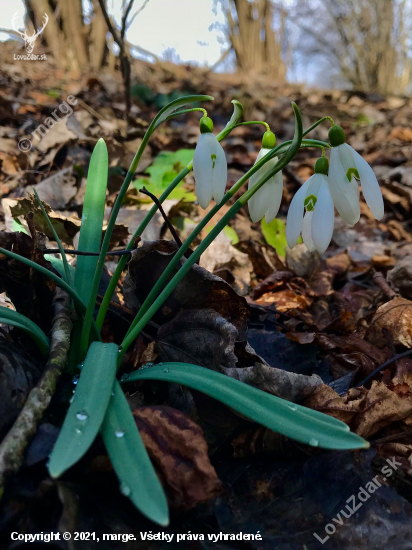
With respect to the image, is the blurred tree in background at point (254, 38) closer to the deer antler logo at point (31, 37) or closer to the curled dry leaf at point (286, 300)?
the deer antler logo at point (31, 37)

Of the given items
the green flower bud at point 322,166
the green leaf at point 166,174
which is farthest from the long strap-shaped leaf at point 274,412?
the green leaf at point 166,174

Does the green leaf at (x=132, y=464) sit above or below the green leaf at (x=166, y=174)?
below

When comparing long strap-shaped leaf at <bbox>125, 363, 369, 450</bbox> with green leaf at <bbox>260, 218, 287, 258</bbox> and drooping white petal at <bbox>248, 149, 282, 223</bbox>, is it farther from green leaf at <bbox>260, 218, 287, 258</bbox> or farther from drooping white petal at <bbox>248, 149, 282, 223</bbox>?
green leaf at <bbox>260, 218, 287, 258</bbox>

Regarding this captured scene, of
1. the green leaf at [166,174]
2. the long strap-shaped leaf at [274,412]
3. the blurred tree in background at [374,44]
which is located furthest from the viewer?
the blurred tree in background at [374,44]

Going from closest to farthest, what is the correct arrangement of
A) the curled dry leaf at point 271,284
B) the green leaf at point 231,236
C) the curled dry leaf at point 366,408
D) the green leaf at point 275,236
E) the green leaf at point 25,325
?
the green leaf at point 25,325, the curled dry leaf at point 366,408, the curled dry leaf at point 271,284, the green leaf at point 231,236, the green leaf at point 275,236

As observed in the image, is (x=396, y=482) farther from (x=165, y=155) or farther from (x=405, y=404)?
(x=165, y=155)

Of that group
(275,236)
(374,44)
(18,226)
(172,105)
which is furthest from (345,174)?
(374,44)

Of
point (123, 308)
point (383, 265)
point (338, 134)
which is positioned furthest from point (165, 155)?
point (338, 134)
